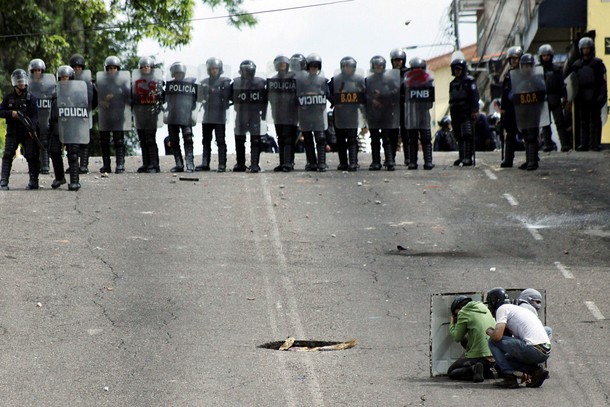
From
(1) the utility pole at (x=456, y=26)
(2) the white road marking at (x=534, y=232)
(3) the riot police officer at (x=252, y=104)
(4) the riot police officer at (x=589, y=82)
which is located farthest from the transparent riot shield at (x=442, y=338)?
(1) the utility pole at (x=456, y=26)

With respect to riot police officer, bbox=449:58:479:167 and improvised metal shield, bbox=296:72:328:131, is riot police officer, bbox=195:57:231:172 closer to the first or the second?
improvised metal shield, bbox=296:72:328:131

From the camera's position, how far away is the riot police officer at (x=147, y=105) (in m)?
28.1

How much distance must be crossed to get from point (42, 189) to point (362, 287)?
9.12 metres

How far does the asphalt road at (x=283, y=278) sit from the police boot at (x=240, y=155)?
33.2 inches

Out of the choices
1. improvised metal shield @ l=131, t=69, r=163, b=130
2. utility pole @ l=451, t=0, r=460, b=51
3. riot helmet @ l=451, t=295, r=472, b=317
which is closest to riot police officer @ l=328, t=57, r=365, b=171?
improvised metal shield @ l=131, t=69, r=163, b=130

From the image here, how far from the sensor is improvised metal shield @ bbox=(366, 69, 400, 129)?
27.6 m

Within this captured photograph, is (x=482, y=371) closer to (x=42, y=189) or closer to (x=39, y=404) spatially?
(x=39, y=404)

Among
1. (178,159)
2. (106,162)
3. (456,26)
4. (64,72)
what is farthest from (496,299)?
(456,26)

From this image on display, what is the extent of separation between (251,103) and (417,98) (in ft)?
10.2

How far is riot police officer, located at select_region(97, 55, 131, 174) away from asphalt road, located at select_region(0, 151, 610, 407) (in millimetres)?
1032

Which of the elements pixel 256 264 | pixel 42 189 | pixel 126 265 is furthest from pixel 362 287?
pixel 42 189

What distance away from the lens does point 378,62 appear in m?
27.6

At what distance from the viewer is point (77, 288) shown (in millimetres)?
17469

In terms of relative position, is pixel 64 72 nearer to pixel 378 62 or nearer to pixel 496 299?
pixel 378 62
